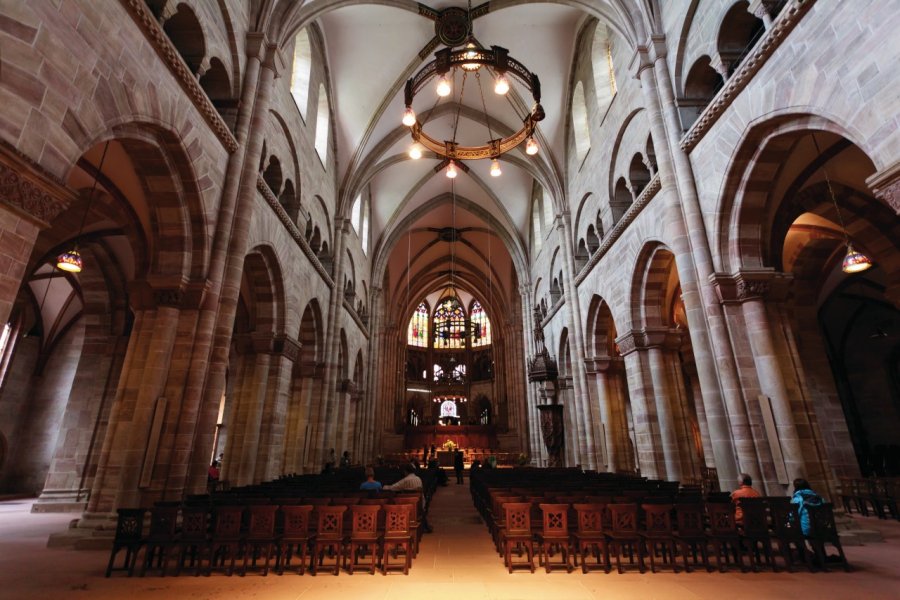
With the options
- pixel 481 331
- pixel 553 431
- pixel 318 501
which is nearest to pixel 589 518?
pixel 318 501

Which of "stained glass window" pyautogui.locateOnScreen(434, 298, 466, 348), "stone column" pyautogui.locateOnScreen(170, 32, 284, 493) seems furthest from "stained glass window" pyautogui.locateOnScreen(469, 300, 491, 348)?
"stone column" pyautogui.locateOnScreen(170, 32, 284, 493)

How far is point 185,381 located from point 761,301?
10.4 metres

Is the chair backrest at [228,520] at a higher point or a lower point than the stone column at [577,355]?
lower

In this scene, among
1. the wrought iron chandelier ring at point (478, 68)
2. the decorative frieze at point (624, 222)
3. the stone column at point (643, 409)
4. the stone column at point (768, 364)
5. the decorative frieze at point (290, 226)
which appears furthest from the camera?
the stone column at point (643, 409)

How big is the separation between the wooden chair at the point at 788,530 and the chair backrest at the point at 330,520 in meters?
5.40

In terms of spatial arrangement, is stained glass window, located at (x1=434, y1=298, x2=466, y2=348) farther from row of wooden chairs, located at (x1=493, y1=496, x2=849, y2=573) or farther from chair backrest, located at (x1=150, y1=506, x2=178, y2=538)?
chair backrest, located at (x1=150, y1=506, x2=178, y2=538)

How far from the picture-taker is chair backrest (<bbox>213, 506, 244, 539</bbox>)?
5.56m

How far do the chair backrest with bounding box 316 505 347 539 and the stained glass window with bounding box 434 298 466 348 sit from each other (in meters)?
38.9

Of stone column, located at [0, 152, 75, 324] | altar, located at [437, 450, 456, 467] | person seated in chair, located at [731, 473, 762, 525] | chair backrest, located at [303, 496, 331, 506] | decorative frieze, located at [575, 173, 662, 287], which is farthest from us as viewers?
altar, located at [437, 450, 456, 467]

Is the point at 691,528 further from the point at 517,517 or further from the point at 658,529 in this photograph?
the point at 517,517

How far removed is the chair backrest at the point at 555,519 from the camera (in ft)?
18.7

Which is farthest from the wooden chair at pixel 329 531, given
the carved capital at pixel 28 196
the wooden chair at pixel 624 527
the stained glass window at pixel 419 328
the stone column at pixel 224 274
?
the stained glass window at pixel 419 328

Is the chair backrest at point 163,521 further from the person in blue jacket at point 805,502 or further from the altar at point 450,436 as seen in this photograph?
the altar at point 450,436

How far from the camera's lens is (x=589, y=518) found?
18.9 feet
